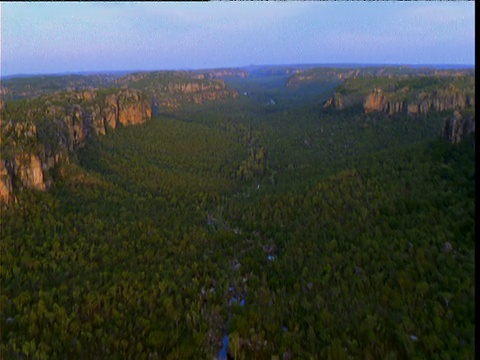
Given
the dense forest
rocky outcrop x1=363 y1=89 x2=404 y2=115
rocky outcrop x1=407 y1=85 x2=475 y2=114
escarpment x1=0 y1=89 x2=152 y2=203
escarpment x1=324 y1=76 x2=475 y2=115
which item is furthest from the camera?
rocky outcrop x1=363 y1=89 x2=404 y2=115

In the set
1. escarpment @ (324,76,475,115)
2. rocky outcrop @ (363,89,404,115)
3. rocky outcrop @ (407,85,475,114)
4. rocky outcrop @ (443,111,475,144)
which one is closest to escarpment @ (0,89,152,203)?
rocky outcrop @ (443,111,475,144)

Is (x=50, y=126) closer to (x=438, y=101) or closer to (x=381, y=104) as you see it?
(x=381, y=104)

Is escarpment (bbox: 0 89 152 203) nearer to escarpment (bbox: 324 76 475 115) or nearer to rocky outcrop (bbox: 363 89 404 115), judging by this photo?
rocky outcrop (bbox: 363 89 404 115)

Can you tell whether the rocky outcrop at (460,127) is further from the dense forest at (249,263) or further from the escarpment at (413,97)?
the escarpment at (413,97)

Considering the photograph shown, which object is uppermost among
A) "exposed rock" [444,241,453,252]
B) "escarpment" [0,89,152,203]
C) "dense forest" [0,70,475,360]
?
"escarpment" [0,89,152,203]

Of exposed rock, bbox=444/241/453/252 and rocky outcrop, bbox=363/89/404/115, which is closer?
exposed rock, bbox=444/241/453/252

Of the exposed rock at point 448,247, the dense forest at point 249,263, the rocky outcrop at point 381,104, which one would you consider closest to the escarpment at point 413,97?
the rocky outcrop at point 381,104
